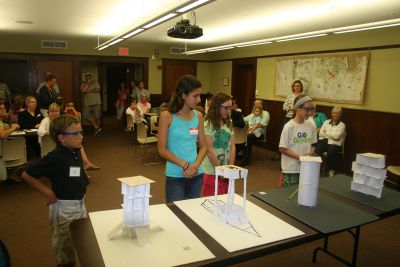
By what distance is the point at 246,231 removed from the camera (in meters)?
1.60

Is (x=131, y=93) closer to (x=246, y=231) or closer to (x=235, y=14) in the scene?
(x=235, y=14)

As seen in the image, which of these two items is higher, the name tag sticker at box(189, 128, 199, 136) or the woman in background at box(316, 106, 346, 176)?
the name tag sticker at box(189, 128, 199, 136)

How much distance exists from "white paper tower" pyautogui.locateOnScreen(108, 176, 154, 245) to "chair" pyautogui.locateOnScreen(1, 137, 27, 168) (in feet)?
11.9

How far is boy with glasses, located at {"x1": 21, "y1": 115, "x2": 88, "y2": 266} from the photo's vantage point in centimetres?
188

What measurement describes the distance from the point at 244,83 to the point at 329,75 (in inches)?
129

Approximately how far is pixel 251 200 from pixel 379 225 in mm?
2469

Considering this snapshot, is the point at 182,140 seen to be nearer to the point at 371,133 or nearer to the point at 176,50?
the point at 371,133

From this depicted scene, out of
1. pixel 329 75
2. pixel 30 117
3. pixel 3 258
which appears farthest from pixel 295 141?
pixel 30 117

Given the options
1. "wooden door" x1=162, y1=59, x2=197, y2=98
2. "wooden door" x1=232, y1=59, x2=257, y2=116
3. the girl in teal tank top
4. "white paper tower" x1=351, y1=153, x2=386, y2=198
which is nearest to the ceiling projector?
the girl in teal tank top

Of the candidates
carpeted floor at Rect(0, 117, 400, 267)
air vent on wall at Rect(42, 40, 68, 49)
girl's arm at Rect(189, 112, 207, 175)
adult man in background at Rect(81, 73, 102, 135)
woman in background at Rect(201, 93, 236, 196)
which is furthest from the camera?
adult man in background at Rect(81, 73, 102, 135)

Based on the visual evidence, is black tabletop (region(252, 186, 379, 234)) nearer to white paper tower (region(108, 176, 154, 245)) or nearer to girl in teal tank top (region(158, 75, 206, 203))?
girl in teal tank top (region(158, 75, 206, 203))

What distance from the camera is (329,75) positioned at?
6.34 m

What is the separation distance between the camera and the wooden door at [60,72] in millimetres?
9141

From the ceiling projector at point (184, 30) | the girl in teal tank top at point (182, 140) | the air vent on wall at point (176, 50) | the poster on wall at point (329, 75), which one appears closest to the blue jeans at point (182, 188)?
the girl in teal tank top at point (182, 140)
